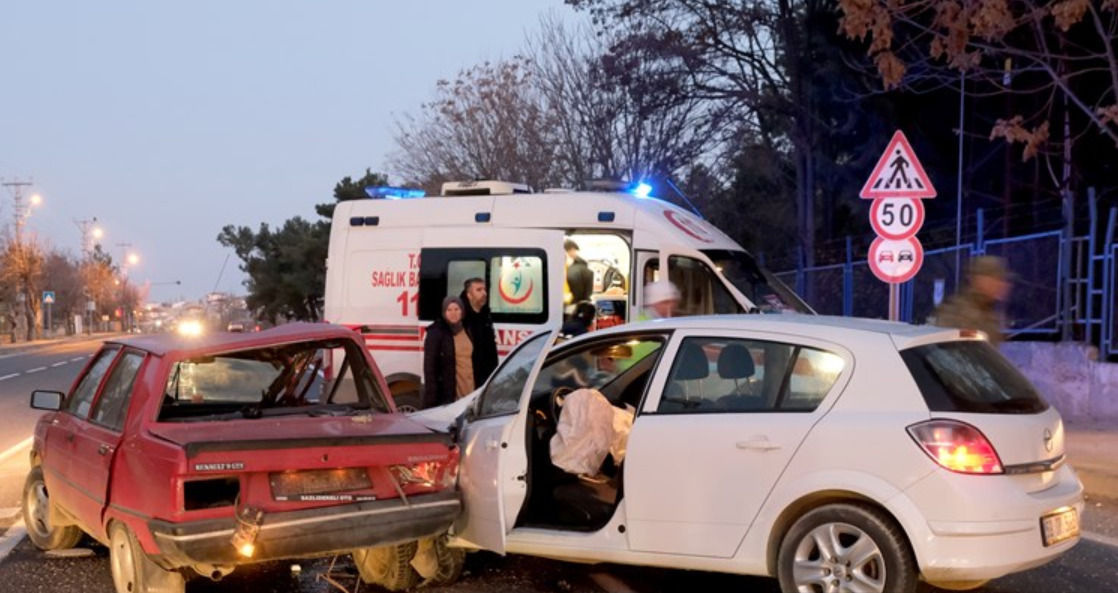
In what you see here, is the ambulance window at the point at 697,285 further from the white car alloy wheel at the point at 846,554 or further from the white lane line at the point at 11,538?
the white lane line at the point at 11,538

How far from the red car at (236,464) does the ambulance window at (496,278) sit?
403 centimetres

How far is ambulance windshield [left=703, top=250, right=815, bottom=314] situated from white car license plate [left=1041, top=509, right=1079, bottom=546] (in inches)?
216

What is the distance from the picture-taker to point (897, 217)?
10336 mm

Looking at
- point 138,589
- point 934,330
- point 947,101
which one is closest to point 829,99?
point 947,101

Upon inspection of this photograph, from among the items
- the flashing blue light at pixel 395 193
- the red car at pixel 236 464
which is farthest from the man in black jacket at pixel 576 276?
the red car at pixel 236 464

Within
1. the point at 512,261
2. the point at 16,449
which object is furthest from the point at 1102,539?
the point at 16,449

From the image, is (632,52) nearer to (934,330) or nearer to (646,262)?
(646,262)

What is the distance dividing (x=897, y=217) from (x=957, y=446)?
19.0 ft

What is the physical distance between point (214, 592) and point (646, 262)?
557cm

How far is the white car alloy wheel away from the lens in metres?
4.93

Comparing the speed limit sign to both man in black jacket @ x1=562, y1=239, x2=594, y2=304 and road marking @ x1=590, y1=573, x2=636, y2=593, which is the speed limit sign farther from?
road marking @ x1=590, y1=573, x2=636, y2=593

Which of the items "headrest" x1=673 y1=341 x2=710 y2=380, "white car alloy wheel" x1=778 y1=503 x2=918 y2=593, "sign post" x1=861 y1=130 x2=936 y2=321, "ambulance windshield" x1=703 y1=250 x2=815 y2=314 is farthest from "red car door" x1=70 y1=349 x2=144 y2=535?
"sign post" x1=861 y1=130 x2=936 y2=321

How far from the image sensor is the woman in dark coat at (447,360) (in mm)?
9492

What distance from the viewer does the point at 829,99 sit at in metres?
21.8
